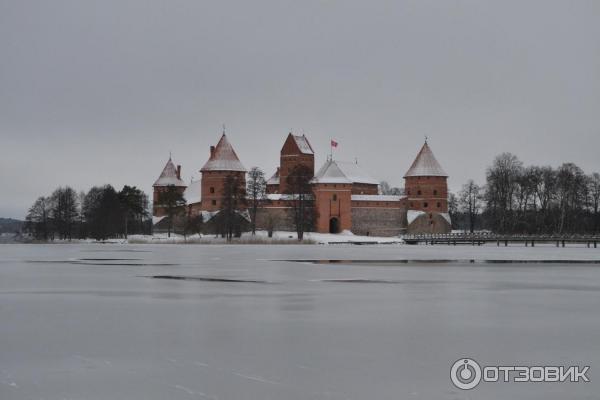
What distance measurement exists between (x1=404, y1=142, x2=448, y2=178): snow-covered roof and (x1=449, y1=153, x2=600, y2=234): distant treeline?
8354 millimetres

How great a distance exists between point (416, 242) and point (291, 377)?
57.7 m

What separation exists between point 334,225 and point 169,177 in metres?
27.9

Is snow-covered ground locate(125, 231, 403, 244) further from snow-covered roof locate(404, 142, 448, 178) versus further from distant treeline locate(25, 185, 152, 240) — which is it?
snow-covered roof locate(404, 142, 448, 178)

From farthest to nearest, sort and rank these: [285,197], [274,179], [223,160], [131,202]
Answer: [274,179] → [131,202] → [223,160] → [285,197]

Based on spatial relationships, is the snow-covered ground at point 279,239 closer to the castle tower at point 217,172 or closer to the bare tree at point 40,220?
the castle tower at point 217,172

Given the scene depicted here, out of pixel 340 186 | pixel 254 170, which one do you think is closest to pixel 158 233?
pixel 254 170

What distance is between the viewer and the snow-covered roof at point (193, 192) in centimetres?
8772

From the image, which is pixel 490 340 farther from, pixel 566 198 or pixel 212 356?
pixel 566 198

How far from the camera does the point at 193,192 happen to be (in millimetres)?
90438

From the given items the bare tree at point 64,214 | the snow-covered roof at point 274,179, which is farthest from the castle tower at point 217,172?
the bare tree at point 64,214

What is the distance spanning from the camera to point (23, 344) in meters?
8.67

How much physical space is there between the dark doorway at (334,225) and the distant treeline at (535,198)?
14.5 meters

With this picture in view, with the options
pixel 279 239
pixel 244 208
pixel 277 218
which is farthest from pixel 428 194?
pixel 279 239

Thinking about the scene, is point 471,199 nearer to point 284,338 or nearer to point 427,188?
point 427,188
